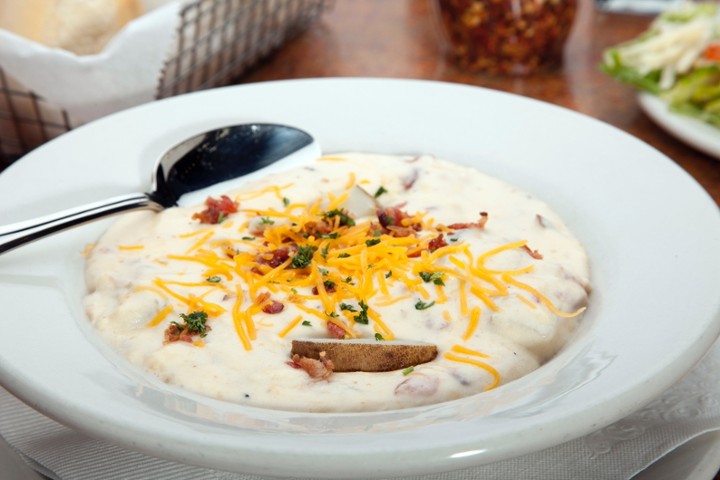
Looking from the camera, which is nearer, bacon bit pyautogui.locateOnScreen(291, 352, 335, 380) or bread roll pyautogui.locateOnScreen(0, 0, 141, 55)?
bacon bit pyautogui.locateOnScreen(291, 352, 335, 380)

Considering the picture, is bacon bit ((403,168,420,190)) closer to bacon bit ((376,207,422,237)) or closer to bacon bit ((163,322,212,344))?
bacon bit ((376,207,422,237))

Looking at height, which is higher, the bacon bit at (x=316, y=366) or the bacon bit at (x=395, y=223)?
the bacon bit at (x=316, y=366)

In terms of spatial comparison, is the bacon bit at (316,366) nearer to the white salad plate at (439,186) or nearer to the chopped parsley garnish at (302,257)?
the white salad plate at (439,186)

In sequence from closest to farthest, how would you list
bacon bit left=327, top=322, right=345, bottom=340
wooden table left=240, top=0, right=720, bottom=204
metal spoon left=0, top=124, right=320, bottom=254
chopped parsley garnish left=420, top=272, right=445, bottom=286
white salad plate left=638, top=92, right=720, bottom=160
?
bacon bit left=327, top=322, right=345, bottom=340 < chopped parsley garnish left=420, top=272, right=445, bottom=286 < metal spoon left=0, top=124, right=320, bottom=254 < white salad plate left=638, top=92, right=720, bottom=160 < wooden table left=240, top=0, right=720, bottom=204

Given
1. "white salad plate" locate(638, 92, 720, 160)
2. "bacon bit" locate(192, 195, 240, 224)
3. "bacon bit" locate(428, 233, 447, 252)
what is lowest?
"white salad plate" locate(638, 92, 720, 160)

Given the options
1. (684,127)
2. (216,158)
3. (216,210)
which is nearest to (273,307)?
(216,210)

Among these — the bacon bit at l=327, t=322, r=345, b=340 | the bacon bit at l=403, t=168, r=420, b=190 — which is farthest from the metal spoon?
the bacon bit at l=327, t=322, r=345, b=340

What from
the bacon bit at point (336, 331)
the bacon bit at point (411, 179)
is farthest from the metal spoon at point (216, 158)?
the bacon bit at point (336, 331)
